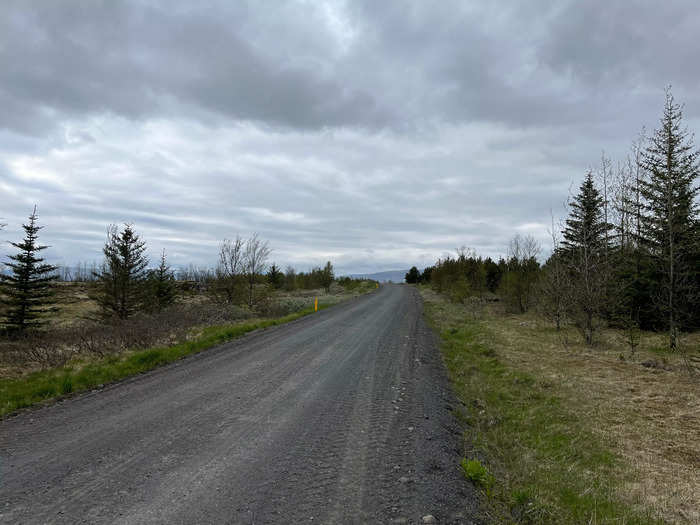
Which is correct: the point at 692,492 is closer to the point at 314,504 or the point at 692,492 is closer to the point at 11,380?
the point at 314,504

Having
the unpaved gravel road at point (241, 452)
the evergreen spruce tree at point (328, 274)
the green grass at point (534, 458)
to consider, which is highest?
the evergreen spruce tree at point (328, 274)

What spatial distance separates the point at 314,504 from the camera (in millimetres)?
3299

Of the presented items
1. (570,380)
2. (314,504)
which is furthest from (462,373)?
(314,504)

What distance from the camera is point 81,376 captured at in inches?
306

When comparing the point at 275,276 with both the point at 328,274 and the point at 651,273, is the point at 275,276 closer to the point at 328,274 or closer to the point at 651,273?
the point at 328,274

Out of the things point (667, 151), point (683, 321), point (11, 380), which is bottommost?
point (11, 380)

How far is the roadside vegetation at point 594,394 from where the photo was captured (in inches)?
154

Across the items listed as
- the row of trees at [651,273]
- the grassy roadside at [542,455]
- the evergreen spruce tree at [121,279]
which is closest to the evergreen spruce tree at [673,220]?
the row of trees at [651,273]

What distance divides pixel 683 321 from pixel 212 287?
2861 centimetres

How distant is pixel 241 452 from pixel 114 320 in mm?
20992

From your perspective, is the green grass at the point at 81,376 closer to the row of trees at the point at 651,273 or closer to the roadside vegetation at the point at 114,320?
the roadside vegetation at the point at 114,320

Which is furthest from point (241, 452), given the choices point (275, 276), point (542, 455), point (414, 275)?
point (414, 275)

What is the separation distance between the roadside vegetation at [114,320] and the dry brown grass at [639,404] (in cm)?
958

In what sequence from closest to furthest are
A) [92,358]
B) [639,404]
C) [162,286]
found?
[639,404], [92,358], [162,286]
